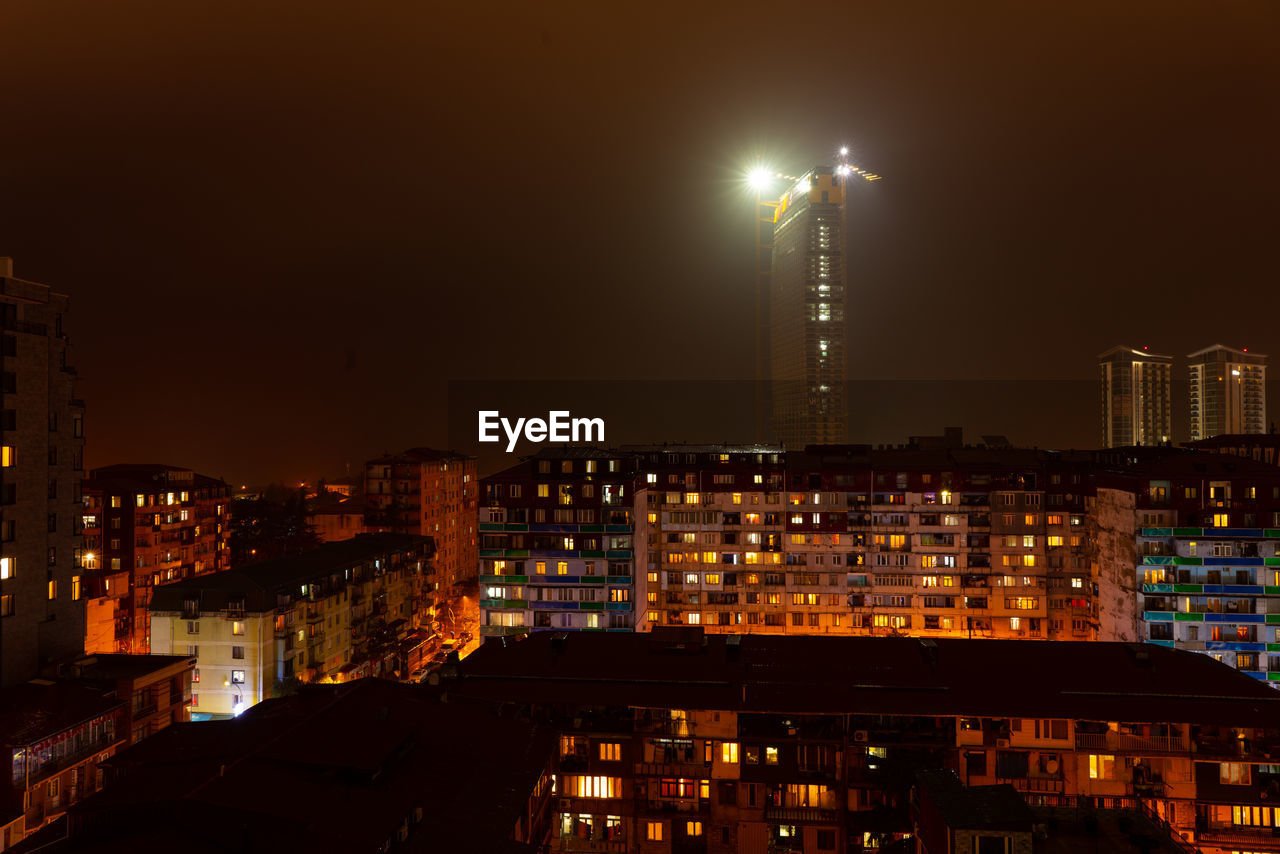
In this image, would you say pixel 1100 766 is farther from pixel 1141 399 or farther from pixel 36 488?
pixel 1141 399

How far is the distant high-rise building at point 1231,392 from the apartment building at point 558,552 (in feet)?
386

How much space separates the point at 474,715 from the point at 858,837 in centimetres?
1328

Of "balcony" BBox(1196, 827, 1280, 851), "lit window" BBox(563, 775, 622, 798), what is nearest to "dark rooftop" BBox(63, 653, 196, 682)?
"lit window" BBox(563, 775, 622, 798)

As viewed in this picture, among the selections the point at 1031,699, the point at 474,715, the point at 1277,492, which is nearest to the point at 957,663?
the point at 1031,699

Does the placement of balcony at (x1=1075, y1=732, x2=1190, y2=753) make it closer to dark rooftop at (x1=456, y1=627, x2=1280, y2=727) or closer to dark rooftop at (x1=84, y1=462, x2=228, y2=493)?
dark rooftop at (x1=456, y1=627, x2=1280, y2=727)

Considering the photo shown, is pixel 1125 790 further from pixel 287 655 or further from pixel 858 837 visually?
pixel 287 655

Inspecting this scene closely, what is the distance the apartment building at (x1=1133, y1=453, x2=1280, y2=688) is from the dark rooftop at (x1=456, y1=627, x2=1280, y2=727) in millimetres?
14087

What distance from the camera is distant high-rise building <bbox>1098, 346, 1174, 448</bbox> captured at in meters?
139

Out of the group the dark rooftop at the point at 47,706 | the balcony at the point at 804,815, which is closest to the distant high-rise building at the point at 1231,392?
the balcony at the point at 804,815

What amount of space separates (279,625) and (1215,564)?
5121 cm

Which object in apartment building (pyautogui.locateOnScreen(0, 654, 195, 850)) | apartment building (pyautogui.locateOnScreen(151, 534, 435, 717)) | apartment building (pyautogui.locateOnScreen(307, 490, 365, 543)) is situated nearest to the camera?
apartment building (pyautogui.locateOnScreen(0, 654, 195, 850))

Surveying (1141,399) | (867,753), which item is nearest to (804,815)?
(867,753)

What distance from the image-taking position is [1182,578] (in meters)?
44.2

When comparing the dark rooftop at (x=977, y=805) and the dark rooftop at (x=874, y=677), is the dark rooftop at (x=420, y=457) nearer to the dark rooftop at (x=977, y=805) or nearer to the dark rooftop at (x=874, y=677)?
the dark rooftop at (x=874, y=677)
